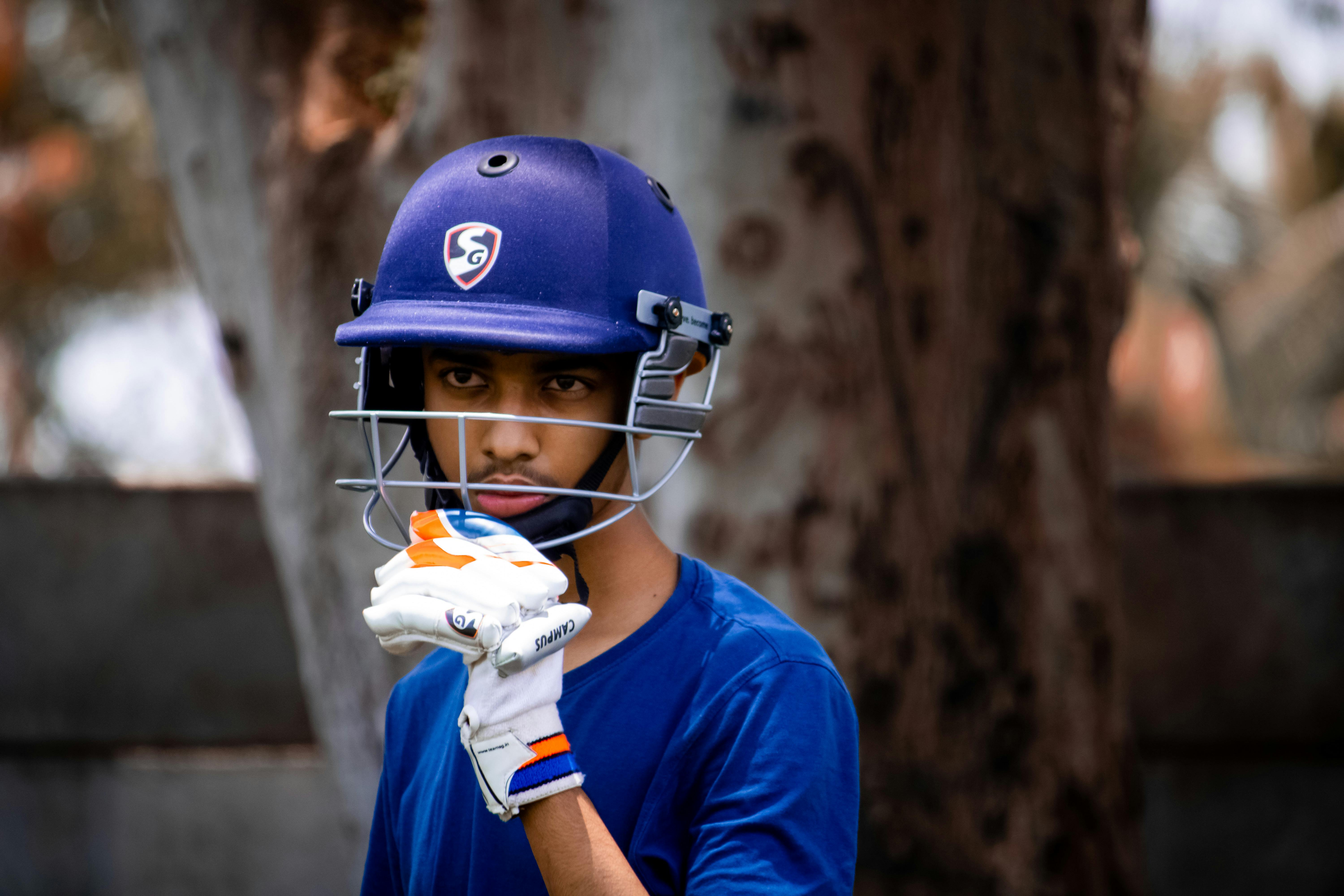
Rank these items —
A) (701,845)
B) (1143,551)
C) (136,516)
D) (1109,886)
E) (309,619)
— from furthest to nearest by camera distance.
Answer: (136,516) → (1143,551) → (309,619) → (1109,886) → (701,845)

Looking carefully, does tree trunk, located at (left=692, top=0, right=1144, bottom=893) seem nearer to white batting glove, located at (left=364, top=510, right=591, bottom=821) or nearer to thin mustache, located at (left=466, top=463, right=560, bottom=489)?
thin mustache, located at (left=466, top=463, right=560, bottom=489)

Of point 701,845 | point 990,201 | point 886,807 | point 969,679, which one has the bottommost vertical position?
point 886,807

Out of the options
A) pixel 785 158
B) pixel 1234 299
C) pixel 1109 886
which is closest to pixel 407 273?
pixel 785 158

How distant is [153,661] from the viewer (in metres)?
4.73

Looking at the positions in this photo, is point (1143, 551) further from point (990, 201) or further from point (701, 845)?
point (701, 845)

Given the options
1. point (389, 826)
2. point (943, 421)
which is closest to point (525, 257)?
point (389, 826)

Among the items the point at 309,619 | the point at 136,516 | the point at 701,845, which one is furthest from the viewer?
the point at 136,516

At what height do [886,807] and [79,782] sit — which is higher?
[886,807]

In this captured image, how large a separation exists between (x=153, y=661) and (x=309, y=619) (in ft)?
5.23

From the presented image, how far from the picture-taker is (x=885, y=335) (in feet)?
9.80

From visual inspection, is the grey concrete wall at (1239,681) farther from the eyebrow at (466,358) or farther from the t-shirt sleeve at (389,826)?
the eyebrow at (466,358)

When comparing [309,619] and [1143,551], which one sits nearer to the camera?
[309,619]

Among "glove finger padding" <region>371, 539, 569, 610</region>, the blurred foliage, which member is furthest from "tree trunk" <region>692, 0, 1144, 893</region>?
the blurred foliage

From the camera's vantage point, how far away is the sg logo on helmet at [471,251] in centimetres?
151
